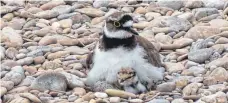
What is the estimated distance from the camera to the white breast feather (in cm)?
597

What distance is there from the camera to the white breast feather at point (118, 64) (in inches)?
235

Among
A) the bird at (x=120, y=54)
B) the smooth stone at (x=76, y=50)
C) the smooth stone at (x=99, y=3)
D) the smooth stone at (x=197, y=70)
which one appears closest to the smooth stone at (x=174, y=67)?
the smooth stone at (x=197, y=70)

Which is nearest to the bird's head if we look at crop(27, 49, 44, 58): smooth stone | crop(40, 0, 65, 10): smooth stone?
crop(27, 49, 44, 58): smooth stone

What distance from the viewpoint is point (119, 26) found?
5910mm

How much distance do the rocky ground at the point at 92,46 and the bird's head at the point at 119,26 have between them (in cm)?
49

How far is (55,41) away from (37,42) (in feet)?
0.69

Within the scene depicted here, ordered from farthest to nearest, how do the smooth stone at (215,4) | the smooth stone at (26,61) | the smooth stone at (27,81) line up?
1. the smooth stone at (215,4)
2. the smooth stone at (26,61)
3. the smooth stone at (27,81)

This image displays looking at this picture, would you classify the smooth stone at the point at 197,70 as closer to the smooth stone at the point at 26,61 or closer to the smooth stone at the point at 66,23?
the smooth stone at the point at 26,61

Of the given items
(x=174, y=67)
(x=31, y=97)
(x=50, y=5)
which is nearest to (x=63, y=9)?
(x=50, y=5)

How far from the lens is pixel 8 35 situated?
774 cm

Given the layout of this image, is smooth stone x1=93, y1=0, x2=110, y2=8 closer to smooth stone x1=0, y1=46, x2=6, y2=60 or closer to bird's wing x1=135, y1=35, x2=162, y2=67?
smooth stone x1=0, y1=46, x2=6, y2=60

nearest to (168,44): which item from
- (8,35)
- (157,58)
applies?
(157,58)

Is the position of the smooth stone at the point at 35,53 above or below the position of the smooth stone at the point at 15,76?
above

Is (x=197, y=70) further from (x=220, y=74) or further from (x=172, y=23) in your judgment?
(x=172, y=23)
